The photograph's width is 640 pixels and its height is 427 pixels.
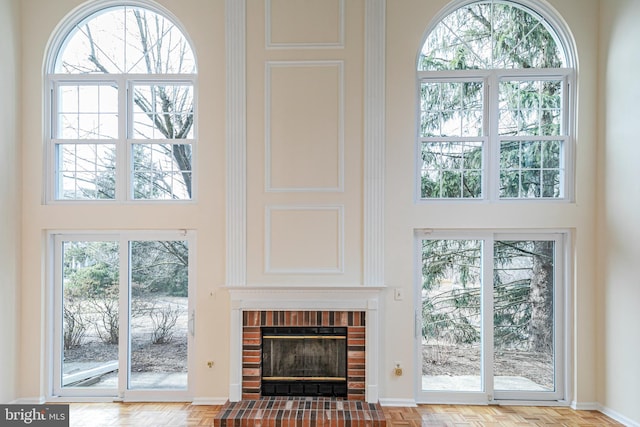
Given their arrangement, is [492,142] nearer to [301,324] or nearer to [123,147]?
[301,324]

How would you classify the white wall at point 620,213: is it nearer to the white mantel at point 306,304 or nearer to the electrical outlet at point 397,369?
the electrical outlet at point 397,369


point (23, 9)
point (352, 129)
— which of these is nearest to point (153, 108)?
point (23, 9)

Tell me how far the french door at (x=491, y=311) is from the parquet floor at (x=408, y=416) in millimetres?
227

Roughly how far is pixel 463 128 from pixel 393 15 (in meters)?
1.24

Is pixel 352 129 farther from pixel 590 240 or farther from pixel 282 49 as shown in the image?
pixel 590 240

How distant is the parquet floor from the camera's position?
4062 millimetres

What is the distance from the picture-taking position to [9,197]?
4465 millimetres

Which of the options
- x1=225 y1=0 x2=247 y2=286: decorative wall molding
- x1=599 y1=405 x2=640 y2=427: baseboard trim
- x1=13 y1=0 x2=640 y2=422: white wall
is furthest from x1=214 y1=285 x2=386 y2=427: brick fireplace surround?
x1=599 y1=405 x2=640 y2=427: baseboard trim

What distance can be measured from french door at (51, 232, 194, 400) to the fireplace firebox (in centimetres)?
79

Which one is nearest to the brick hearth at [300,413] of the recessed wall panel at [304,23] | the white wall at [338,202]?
the white wall at [338,202]

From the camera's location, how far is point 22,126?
4613 mm

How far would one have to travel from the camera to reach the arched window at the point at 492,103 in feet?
15.1

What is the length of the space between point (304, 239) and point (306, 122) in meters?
1.08

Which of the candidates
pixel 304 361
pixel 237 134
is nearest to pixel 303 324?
pixel 304 361
